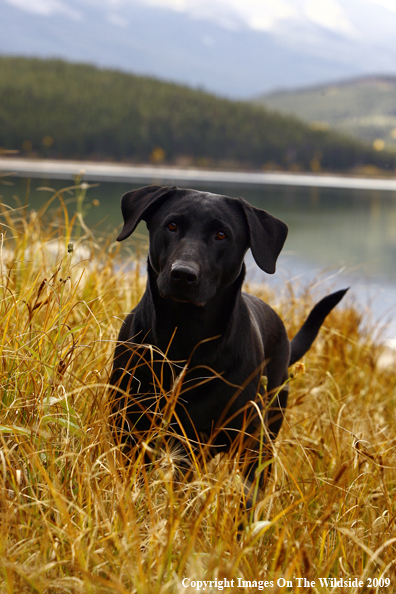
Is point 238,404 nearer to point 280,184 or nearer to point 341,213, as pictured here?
point 341,213

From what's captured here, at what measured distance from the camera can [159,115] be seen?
138ft

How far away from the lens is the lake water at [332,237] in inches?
276

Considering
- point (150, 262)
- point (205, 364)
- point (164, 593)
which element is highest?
point (150, 262)

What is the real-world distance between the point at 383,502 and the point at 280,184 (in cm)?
Answer: 3439

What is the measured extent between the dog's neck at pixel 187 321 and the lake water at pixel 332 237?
2809 mm

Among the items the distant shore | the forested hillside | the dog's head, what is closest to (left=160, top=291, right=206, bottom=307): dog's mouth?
the dog's head

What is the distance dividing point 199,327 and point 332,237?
1404 centimetres

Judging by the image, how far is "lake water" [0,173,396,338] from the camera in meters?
7.02

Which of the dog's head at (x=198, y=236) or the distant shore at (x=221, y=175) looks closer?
the dog's head at (x=198, y=236)

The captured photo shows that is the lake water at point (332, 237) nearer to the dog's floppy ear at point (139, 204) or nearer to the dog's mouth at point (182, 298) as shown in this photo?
the dog's floppy ear at point (139, 204)

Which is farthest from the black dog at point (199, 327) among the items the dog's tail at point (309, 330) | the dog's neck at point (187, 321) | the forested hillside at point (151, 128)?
the forested hillside at point (151, 128)

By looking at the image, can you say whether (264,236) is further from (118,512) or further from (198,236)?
(118,512)

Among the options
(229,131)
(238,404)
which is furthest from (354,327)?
(229,131)

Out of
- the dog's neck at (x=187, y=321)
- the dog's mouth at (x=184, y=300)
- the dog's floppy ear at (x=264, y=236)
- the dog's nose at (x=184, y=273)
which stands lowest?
the dog's neck at (x=187, y=321)
